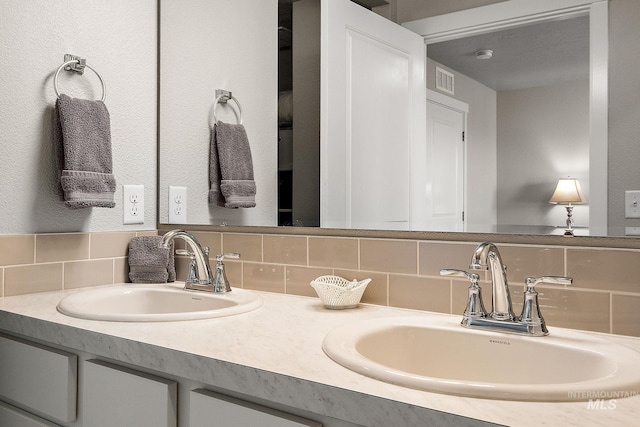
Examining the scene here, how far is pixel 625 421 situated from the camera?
62cm

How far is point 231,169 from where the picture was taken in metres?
1.70

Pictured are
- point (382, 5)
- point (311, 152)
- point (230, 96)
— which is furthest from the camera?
point (230, 96)

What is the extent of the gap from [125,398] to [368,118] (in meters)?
0.87

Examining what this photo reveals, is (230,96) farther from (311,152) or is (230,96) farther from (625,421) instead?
(625,421)

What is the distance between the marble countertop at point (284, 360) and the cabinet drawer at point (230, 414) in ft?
0.09

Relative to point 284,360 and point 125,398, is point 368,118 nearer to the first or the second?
point 284,360

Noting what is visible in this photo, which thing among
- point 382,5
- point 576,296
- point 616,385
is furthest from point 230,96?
point 616,385

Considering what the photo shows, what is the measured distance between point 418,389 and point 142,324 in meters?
0.65

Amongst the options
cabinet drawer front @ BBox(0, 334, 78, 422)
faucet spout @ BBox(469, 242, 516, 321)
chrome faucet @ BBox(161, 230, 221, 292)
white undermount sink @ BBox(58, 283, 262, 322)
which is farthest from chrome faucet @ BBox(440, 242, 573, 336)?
cabinet drawer front @ BBox(0, 334, 78, 422)

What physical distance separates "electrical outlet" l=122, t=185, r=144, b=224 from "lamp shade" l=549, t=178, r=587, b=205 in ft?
4.16

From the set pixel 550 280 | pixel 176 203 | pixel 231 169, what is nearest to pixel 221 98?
pixel 231 169

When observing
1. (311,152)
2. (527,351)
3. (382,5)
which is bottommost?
(527,351)

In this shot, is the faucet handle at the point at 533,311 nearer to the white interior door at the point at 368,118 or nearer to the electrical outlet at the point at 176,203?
the white interior door at the point at 368,118

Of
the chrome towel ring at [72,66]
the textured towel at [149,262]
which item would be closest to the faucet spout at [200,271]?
the textured towel at [149,262]
